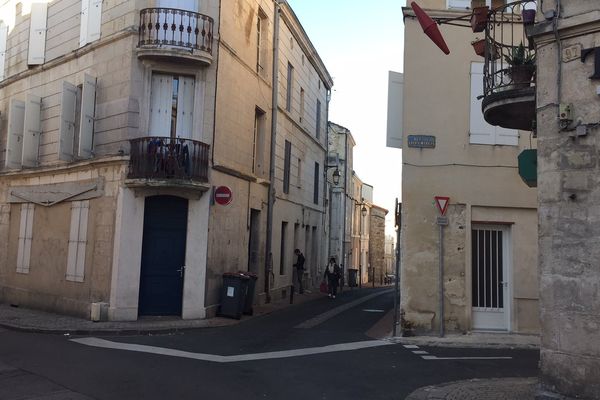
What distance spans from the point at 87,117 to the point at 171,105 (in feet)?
6.93

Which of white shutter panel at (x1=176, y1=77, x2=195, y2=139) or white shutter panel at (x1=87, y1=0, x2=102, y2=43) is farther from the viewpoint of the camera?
white shutter panel at (x1=87, y1=0, x2=102, y2=43)

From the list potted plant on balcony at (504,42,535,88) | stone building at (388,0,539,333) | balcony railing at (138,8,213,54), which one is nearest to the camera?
potted plant on balcony at (504,42,535,88)

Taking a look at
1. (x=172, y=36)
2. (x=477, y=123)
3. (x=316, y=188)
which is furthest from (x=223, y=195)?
(x=316, y=188)

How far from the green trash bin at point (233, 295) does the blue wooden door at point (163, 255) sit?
3.63 feet

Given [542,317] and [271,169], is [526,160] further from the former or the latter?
[271,169]

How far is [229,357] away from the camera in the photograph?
28.7 ft

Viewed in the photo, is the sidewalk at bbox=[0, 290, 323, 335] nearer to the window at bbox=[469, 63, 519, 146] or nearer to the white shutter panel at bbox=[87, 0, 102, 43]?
the window at bbox=[469, 63, 519, 146]

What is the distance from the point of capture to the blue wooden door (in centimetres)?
1312

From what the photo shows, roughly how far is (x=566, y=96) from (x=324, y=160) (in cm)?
2128

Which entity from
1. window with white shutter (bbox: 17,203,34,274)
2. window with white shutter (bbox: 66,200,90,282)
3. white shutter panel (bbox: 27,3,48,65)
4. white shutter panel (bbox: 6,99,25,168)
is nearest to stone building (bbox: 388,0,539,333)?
window with white shutter (bbox: 66,200,90,282)

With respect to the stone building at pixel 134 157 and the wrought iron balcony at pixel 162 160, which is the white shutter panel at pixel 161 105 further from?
the wrought iron balcony at pixel 162 160

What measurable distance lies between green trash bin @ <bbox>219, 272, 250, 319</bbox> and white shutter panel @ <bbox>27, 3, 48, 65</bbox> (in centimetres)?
882

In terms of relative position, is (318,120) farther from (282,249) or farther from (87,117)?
(87,117)

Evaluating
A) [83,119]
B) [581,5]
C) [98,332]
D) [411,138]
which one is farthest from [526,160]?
[83,119]
